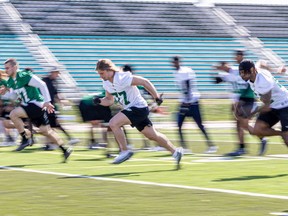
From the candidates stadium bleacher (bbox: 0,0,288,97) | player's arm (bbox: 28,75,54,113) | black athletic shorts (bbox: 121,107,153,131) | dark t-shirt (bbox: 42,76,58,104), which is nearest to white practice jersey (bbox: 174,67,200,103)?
player's arm (bbox: 28,75,54,113)

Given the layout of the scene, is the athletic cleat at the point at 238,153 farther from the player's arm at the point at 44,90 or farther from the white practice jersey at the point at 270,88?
the player's arm at the point at 44,90

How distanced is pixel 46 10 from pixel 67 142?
24512 millimetres

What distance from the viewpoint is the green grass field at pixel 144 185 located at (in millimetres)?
8375

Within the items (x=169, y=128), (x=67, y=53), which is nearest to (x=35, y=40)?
(x=67, y=53)

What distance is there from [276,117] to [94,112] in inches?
267

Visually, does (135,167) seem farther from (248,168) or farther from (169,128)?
(169,128)

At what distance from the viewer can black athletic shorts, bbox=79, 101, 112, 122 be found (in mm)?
18562

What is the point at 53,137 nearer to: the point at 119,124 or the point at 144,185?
the point at 119,124

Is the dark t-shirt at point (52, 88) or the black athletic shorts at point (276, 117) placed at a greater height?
the dark t-shirt at point (52, 88)

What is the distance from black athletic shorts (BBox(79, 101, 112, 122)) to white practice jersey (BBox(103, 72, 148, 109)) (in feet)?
17.8

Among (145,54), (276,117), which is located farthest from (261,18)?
(276,117)

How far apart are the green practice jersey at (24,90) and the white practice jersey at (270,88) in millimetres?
4740

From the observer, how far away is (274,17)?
4947 centimetres

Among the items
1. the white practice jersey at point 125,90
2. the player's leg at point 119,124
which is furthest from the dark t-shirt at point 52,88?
the player's leg at point 119,124
